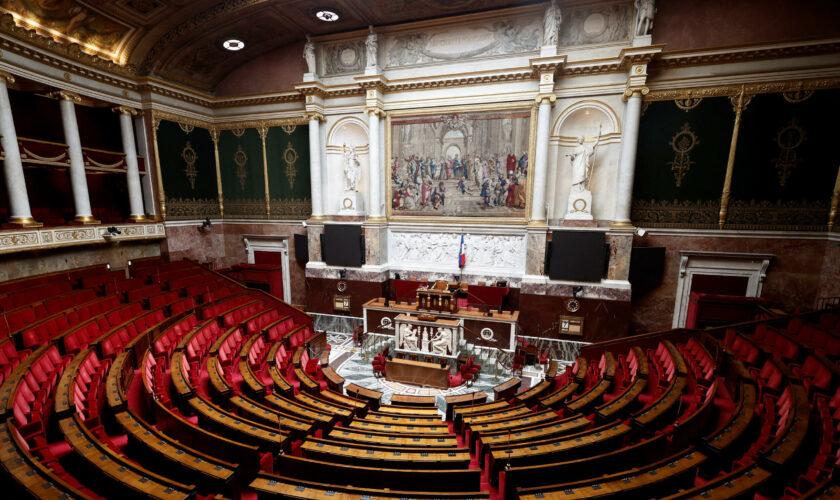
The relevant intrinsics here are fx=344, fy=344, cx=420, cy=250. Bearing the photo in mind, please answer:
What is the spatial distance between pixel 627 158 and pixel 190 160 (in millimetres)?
15743

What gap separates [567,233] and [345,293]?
7937 millimetres

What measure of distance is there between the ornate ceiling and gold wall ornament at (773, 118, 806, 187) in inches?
319

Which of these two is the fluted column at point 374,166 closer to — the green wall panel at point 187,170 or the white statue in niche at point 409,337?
the white statue in niche at point 409,337

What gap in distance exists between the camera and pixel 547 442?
4.23 metres

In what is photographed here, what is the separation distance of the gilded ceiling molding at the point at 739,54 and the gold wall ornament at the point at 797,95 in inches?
37.3

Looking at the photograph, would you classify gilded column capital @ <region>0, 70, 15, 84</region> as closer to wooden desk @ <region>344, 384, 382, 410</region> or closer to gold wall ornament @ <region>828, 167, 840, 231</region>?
wooden desk @ <region>344, 384, 382, 410</region>

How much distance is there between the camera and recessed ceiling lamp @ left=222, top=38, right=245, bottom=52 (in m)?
12.5

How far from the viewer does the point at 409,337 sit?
9742mm

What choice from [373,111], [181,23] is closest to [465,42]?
[373,111]

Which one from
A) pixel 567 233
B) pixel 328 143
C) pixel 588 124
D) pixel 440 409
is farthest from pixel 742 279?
pixel 328 143

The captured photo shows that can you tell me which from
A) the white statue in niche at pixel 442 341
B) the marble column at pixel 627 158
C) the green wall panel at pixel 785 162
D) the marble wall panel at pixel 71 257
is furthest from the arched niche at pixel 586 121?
the marble wall panel at pixel 71 257

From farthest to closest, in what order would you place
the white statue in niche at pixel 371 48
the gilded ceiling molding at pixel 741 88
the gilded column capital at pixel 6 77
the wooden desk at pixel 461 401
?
the white statue in niche at pixel 371 48 < the gilded ceiling molding at pixel 741 88 < the gilded column capital at pixel 6 77 < the wooden desk at pixel 461 401

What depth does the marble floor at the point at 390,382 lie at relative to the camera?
26.7 feet

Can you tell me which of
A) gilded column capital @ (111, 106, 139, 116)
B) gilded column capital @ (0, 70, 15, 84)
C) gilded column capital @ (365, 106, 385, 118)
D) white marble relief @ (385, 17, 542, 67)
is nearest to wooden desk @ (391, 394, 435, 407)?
gilded column capital @ (365, 106, 385, 118)
